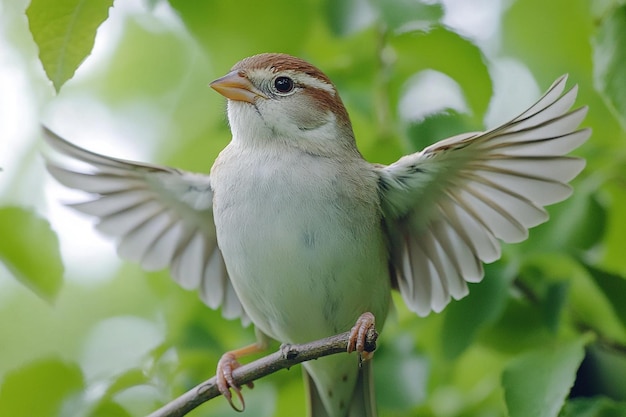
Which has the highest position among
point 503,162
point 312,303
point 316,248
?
point 503,162

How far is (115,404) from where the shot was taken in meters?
2.54

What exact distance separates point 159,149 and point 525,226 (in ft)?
5.74

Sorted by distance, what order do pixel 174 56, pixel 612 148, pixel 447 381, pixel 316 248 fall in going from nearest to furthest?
pixel 316 248
pixel 612 148
pixel 447 381
pixel 174 56

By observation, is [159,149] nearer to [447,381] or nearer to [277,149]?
[277,149]

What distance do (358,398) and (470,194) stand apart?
0.78 m

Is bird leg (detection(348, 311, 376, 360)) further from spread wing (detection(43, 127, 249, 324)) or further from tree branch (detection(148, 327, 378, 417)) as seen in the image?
spread wing (detection(43, 127, 249, 324))

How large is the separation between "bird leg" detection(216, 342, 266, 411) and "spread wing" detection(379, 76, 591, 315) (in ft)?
1.81

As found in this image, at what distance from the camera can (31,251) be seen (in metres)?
2.48

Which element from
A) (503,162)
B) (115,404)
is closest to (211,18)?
(503,162)

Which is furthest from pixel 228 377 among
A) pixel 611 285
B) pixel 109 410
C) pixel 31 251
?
pixel 611 285

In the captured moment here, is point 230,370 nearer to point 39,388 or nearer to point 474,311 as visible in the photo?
point 39,388

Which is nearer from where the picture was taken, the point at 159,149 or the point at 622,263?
the point at 622,263

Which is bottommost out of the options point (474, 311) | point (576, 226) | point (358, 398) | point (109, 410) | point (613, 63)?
point (358, 398)

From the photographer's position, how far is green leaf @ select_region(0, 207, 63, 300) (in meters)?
2.47
